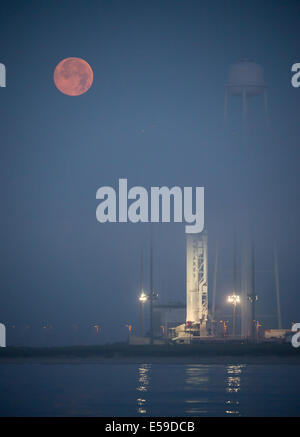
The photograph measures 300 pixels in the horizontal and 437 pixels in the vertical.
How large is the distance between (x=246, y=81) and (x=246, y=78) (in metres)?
0.45

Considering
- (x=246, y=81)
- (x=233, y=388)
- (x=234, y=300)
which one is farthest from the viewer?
(x=246, y=81)

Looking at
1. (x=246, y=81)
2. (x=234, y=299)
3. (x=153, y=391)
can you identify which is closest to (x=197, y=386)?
(x=153, y=391)

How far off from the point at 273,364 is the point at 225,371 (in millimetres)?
11259

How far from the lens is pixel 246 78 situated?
104 m

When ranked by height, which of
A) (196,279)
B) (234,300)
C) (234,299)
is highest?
(196,279)

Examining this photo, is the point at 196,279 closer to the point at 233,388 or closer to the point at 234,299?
the point at 234,299

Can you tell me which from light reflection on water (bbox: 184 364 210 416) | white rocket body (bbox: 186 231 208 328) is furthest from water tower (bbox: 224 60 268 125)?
light reflection on water (bbox: 184 364 210 416)

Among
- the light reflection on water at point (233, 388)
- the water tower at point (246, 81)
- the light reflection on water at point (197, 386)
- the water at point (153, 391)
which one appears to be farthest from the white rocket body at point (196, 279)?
the water tower at point (246, 81)

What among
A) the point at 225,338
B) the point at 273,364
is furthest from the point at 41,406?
the point at 225,338

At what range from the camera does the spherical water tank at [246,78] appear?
104250 millimetres

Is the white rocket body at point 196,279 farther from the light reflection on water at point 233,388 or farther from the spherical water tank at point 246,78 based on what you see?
the spherical water tank at point 246,78

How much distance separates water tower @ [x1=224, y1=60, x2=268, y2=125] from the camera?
10431 centimetres

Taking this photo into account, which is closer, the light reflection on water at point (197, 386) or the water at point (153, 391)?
the light reflection on water at point (197, 386)
